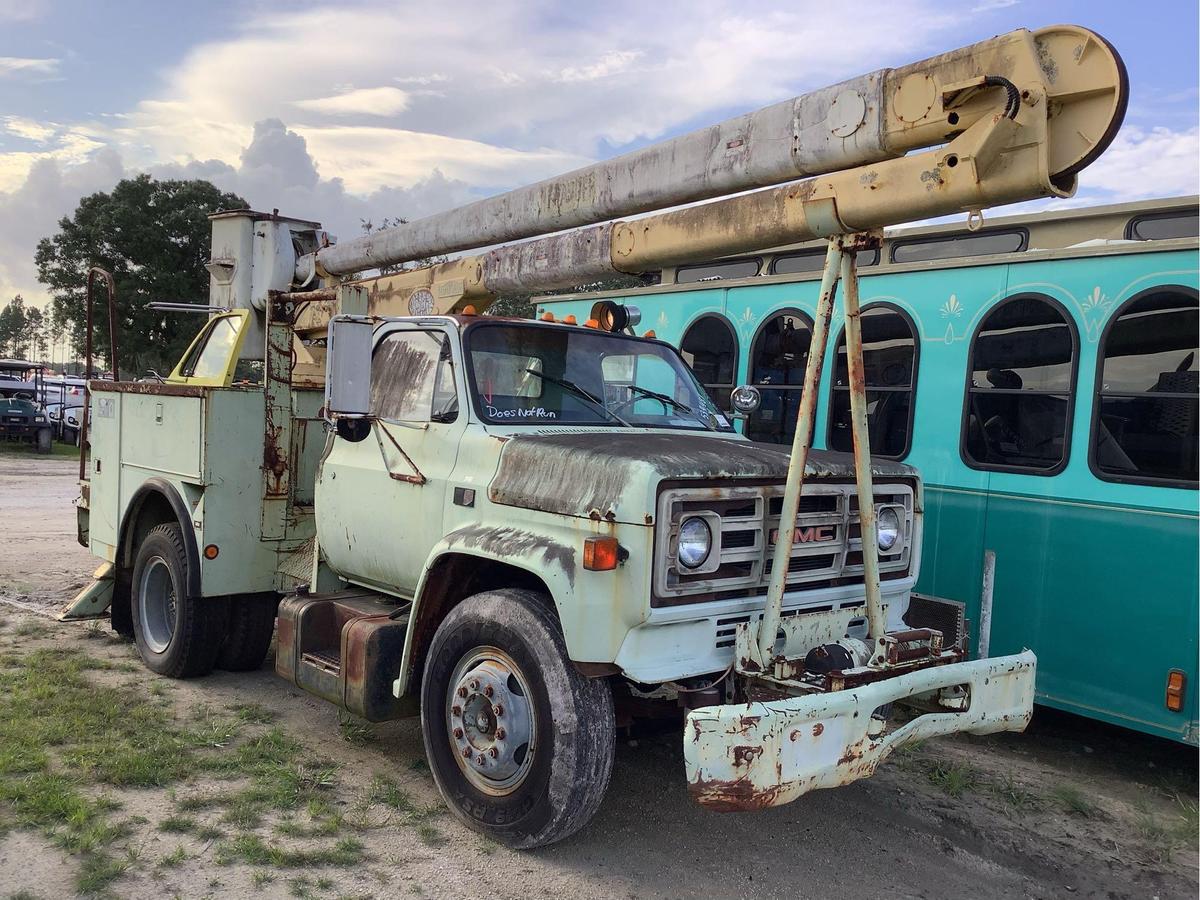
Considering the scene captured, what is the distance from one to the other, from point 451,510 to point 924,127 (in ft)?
8.32

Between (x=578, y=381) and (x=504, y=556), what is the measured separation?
131 cm

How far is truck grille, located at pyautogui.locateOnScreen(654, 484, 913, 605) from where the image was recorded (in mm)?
3787

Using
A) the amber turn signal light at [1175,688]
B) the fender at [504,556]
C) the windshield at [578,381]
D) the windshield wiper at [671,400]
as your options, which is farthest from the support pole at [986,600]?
the fender at [504,556]

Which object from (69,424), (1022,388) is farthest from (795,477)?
(69,424)

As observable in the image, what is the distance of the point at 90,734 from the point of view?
17.3 feet

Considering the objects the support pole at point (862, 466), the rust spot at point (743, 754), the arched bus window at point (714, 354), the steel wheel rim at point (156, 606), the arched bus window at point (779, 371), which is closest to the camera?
the rust spot at point (743, 754)

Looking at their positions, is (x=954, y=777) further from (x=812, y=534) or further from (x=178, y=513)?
(x=178, y=513)

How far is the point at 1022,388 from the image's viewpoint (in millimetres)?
5898

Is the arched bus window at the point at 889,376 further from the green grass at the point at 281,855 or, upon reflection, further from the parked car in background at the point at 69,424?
the parked car in background at the point at 69,424

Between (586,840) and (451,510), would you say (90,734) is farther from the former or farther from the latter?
(586,840)

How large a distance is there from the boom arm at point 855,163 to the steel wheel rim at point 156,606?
10.6 ft

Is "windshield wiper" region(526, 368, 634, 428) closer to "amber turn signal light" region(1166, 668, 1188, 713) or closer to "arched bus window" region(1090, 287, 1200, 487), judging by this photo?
"arched bus window" region(1090, 287, 1200, 487)

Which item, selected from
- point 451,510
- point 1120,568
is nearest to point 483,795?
point 451,510

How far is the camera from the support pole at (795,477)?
3885mm
